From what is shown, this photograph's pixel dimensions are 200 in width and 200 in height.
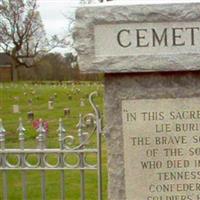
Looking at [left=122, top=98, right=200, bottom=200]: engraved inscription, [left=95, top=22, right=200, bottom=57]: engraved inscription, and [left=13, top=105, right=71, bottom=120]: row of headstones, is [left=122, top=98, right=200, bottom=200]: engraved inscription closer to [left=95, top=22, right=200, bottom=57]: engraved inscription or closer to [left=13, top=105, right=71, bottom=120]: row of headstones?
[left=95, top=22, right=200, bottom=57]: engraved inscription

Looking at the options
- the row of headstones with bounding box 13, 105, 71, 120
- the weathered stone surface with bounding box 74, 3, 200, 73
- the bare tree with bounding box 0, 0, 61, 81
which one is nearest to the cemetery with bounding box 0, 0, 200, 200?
the weathered stone surface with bounding box 74, 3, 200, 73

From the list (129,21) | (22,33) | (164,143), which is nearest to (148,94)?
(164,143)

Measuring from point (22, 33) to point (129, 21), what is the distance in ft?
116

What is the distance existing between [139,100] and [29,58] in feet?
129

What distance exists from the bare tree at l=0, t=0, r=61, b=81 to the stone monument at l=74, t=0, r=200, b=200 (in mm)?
31072

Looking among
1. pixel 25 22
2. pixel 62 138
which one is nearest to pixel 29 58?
pixel 25 22

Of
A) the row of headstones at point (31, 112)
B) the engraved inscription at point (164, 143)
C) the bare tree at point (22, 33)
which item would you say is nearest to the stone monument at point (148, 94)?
Answer: the engraved inscription at point (164, 143)

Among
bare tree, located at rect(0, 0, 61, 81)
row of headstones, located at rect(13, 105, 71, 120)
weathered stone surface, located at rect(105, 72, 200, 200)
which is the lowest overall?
weathered stone surface, located at rect(105, 72, 200, 200)

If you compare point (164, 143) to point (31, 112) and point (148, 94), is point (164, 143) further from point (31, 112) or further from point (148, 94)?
point (31, 112)

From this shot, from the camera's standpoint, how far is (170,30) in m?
2.96

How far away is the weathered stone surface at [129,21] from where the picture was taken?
2.94m

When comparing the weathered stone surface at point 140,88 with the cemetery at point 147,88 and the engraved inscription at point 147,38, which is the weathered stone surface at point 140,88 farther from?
the engraved inscription at point 147,38

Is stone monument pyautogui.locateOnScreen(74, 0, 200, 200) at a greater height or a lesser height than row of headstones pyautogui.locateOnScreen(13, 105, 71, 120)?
lesser

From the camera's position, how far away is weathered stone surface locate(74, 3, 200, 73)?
9.66 ft
